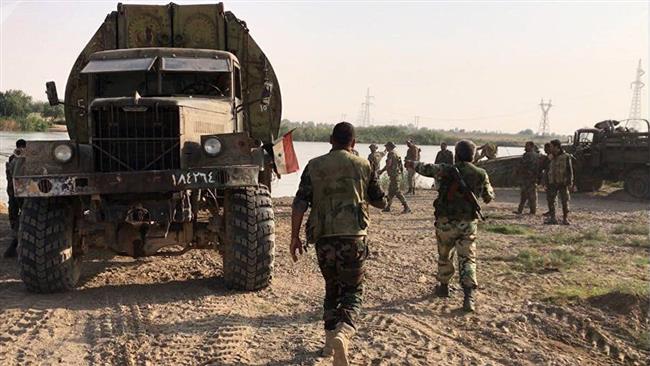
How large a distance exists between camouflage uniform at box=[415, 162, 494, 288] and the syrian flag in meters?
4.30

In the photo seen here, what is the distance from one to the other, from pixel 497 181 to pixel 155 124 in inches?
583

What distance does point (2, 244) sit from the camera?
947 cm

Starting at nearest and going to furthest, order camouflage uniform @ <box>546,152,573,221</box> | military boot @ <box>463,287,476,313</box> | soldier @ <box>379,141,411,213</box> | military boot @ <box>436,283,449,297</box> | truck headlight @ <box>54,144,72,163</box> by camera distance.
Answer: military boot @ <box>463,287,476,313</box>, truck headlight @ <box>54,144,72,163</box>, military boot @ <box>436,283,449,297</box>, camouflage uniform @ <box>546,152,573,221</box>, soldier @ <box>379,141,411,213</box>

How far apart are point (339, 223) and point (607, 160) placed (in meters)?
15.7

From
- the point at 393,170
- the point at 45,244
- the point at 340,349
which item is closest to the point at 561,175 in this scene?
the point at 393,170

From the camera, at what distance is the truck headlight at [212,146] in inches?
245

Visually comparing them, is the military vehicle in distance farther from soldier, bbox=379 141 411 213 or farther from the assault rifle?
the assault rifle

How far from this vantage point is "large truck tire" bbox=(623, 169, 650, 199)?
17.4m

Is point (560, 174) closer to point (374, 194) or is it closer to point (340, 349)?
point (374, 194)

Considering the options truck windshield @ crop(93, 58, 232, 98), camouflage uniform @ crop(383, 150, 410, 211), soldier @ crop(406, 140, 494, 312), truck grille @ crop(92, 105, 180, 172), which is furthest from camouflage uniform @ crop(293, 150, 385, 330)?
camouflage uniform @ crop(383, 150, 410, 211)

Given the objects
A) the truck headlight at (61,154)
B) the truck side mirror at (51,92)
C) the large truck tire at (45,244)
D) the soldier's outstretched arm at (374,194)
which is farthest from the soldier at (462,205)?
the truck side mirror at (51,92)

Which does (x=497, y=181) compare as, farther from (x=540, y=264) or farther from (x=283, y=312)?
(x=283, y=312)

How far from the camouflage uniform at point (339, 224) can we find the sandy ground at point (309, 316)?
443 millimetres

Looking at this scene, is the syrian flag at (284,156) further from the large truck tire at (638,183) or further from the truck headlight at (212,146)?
the large truck tire at (638,183)
